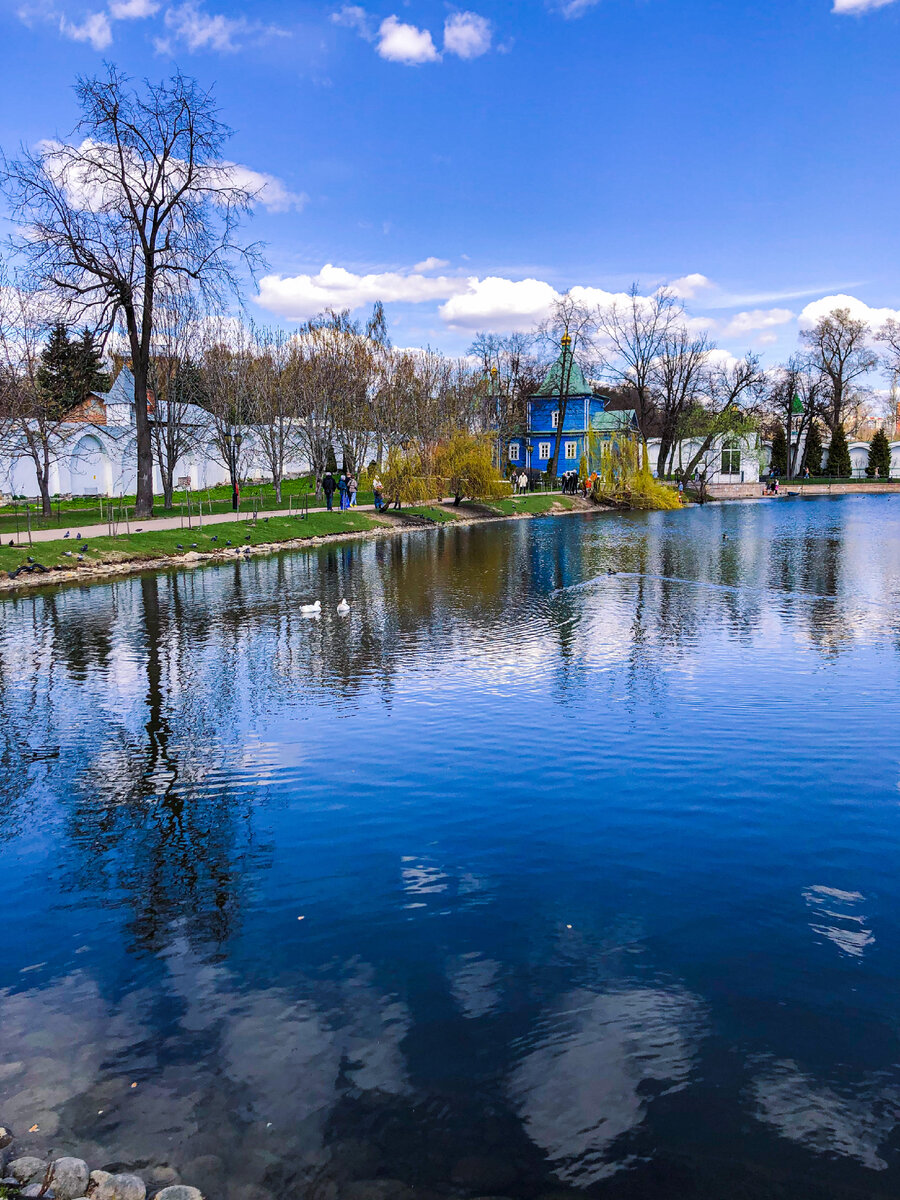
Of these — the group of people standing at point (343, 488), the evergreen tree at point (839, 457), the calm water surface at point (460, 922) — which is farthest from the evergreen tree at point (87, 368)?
the evergreen tree at point (839, 457)

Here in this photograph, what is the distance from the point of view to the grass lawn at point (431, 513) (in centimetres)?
5106

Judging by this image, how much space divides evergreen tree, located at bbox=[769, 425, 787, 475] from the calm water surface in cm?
9481

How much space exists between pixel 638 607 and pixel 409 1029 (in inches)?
636

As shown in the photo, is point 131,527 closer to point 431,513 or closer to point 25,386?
point 25,386

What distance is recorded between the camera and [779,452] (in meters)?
104

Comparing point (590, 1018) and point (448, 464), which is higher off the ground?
point (448, 464)

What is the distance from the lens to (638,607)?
20.7 metres

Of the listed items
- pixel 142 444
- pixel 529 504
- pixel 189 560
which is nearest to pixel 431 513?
pixel 529 504

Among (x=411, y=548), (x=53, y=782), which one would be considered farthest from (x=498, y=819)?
(x=411, y=548)

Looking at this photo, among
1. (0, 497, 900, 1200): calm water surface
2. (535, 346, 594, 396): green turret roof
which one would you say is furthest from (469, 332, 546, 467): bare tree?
(0, 497, 900, 1200): calm water surface

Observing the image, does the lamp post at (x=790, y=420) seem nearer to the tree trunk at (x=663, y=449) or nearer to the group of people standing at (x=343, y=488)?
the tree trunk at (x=663, y=449)

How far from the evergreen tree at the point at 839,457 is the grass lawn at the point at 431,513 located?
62.9 meters

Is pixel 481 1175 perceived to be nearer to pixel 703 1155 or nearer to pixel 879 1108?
pixel 703 1155

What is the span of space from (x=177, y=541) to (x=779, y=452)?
291 feet
